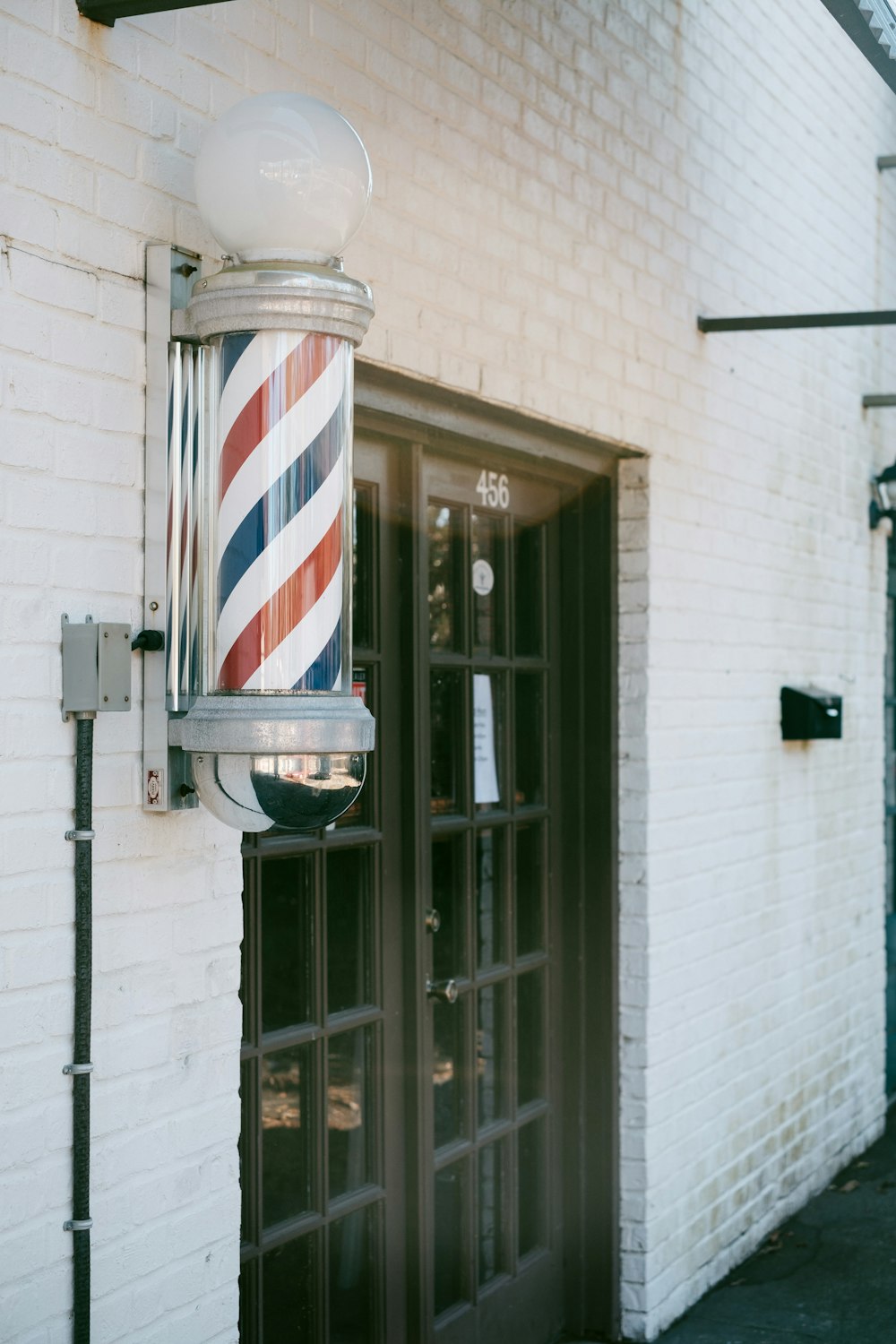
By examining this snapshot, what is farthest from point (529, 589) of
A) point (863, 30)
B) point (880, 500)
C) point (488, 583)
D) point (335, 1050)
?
point (880, 500)

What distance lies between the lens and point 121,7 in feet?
7.24

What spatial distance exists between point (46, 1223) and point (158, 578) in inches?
38.1

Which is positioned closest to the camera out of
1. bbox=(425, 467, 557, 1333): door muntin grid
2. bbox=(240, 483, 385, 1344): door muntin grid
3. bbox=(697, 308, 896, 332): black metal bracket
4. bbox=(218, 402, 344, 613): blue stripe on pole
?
bbox=(218, 402, 344, 613): blue stripe on pole

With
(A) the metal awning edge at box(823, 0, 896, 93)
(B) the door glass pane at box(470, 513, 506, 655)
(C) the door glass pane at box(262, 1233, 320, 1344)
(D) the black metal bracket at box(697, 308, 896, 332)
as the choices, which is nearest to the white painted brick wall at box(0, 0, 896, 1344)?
(D) the black metal bracket at box(697, 308, 896, 332)

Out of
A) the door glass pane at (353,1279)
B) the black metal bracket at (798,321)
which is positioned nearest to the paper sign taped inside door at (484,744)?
the door glass pane at (353,1279)

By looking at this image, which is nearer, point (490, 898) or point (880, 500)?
point (490, 898)

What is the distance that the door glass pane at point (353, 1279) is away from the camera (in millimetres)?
3145

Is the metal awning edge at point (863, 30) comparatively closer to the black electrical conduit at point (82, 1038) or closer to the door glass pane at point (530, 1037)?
the black electrical conduit at point (82, 1038)

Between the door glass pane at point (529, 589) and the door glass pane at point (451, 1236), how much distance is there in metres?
1.32

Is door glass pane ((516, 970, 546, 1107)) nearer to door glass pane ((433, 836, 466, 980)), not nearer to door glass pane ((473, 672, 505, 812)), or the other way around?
door glass pane ((433, 836, 466, 980))

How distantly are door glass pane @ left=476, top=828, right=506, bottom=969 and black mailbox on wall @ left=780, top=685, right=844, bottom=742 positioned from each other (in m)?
1.56

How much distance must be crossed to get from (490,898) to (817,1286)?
5.76 feet

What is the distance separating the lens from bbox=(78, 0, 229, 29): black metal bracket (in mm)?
2188

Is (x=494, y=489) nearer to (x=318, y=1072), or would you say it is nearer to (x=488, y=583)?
(x=488, y=583)
